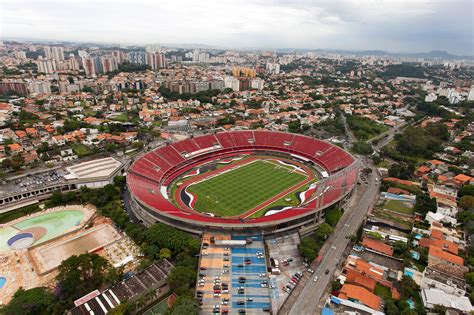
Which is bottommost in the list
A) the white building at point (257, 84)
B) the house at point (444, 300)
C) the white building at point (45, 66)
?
the house at point (444, 300)

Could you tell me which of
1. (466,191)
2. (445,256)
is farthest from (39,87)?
(466,191)

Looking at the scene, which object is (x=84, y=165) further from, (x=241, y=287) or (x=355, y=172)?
(x=355, y=172)

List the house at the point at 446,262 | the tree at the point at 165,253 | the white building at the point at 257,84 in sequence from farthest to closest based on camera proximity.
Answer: the white building at the point at 257,84 → the tree at the point at 165,253 → the house at the point at 446,262

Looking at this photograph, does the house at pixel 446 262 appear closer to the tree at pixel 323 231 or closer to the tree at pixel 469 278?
the tree at pixel 469 278

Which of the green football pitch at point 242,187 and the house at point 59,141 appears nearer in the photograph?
the green football pitch at point 242,187

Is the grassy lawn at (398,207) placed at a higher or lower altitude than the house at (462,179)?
lower

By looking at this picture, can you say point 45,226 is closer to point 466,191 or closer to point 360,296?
point 360,296

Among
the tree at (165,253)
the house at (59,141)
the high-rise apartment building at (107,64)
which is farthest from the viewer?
the high-rise apartment building at (107,64)

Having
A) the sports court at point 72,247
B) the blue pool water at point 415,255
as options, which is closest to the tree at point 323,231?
the blue pool water at point 415,255
